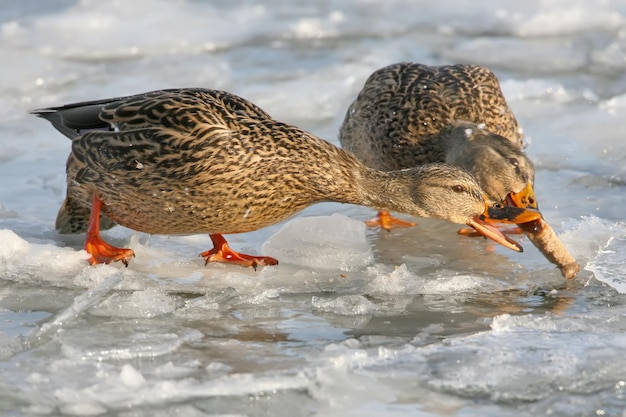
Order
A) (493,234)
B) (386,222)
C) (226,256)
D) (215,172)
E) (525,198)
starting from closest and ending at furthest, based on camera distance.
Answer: (215,172), (493,234), (226,256), (525,198), (386,222)

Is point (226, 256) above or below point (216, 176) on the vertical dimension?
below

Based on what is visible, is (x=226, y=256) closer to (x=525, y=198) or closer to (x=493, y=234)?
(x=493, y=234)

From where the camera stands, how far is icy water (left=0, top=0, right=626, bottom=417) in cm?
363

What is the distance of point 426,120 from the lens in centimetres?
623

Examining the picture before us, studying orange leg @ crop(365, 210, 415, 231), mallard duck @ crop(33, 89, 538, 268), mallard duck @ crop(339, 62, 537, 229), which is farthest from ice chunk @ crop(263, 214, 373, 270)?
mallard duck @ crop(339, 62, 537, 229)

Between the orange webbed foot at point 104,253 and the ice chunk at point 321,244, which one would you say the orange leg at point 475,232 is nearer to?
the ice chunk at point 321,244

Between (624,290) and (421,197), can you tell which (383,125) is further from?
(624,290)

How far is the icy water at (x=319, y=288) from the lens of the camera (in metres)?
3.63

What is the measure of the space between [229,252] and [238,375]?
1.61 m

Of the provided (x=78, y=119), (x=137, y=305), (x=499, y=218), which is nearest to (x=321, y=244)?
(x=499, y=218)

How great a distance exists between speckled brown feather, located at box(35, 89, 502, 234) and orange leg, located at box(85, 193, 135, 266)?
0.15 ft

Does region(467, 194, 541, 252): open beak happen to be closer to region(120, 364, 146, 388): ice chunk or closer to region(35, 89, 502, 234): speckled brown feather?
region(35, 89, 502, 234): speckled brown feather

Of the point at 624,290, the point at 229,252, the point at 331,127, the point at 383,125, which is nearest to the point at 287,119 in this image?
the point at 331,127

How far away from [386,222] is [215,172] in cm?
154
